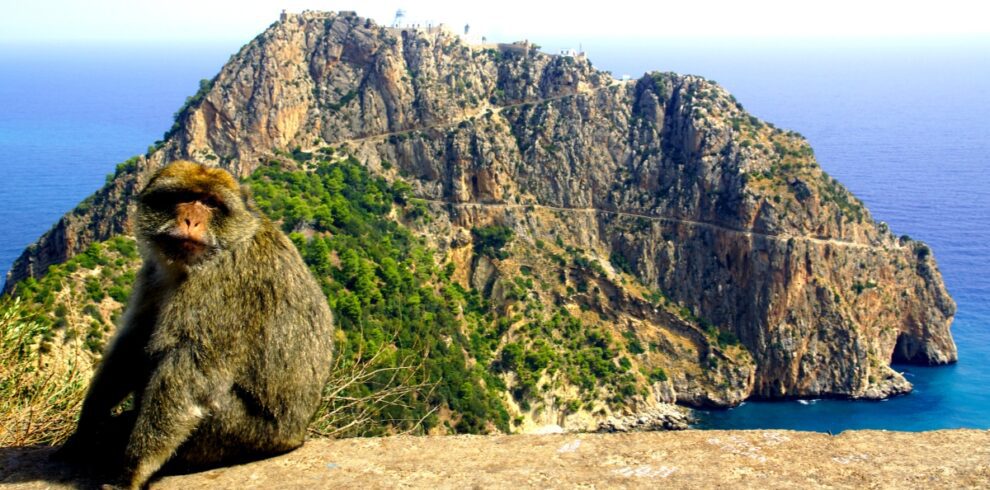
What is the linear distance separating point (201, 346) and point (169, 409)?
0.42 metres

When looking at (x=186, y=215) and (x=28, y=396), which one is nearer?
(x=186, y=215)

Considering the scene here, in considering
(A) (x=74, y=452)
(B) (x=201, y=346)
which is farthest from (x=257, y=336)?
(A) (x=74, y=452)

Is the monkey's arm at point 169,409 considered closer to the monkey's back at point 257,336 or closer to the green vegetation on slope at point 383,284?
the monkey's back at point 257,336

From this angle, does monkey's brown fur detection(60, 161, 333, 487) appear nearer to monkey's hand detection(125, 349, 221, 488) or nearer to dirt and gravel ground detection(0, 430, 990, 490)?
monkey's hand detection(125, 349, 221, 488)

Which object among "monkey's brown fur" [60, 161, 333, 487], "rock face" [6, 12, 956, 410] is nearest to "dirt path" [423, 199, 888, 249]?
"rock face" [6, 12, 956, 410]

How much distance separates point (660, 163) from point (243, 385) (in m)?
54.1

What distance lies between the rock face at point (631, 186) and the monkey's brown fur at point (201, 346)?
43669 millimetres

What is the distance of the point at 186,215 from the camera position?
498 centimetres

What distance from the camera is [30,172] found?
9250cm

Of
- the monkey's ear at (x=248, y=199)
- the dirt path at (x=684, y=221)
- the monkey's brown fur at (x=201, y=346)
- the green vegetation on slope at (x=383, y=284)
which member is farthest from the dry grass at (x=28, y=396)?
the dirt path at (x=684, y=221)

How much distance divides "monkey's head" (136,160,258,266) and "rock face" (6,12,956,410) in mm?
43964

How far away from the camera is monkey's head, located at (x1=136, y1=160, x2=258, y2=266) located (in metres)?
4.98

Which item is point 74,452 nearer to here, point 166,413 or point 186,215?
point 166,413

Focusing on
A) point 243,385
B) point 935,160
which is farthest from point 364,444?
point 935,160
